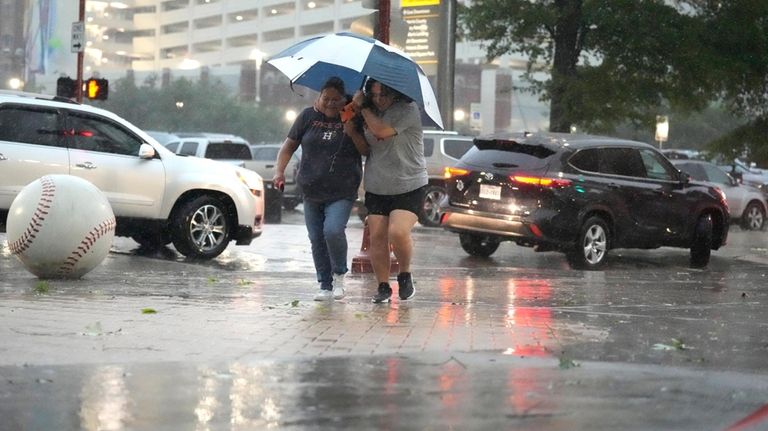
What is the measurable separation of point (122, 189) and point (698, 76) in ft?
62.1

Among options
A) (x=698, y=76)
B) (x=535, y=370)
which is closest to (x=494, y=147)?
(x=535, y=370)

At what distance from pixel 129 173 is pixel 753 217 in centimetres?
1861

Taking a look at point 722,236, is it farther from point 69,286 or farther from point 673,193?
point 69,286

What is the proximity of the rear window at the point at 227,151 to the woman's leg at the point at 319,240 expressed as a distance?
20802mm

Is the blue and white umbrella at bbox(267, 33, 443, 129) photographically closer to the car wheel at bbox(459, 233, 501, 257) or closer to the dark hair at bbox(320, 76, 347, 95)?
the dark hair at bbox(320, 76, 347, 95)

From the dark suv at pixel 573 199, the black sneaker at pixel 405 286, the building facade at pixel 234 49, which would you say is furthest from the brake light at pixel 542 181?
the building facade at pixel 234 49

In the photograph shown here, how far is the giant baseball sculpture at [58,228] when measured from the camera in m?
11.7

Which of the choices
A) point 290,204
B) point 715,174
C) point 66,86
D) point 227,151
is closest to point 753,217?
point 715,174

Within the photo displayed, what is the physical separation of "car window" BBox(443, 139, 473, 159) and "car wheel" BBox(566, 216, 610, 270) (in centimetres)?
974

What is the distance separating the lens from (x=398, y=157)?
10078mm

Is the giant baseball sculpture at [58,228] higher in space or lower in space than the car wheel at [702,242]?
higher

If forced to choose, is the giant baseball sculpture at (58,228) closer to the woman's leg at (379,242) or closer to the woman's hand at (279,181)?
the woman's hand at (279,181)

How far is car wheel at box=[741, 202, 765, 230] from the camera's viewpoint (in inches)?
1190

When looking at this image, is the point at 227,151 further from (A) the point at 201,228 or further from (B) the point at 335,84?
(B) the point at 335,84
